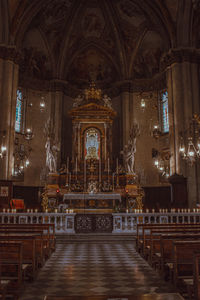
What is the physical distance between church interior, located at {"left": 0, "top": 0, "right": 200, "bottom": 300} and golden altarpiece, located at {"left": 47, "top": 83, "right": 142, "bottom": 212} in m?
0.08

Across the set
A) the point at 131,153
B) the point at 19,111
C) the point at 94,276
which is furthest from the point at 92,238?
the point at 19,111

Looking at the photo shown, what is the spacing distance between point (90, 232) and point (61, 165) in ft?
34.1

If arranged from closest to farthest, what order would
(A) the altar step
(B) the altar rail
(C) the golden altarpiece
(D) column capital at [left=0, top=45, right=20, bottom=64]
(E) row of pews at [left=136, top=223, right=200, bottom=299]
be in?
(E) row of pews at [left=136, top=223, right=200, bottom=299], (A) the altar step, (B) the altar rail, (D) column capital at [left=0, top=45, right=20, bottom=64], (C) the golden altarpiece

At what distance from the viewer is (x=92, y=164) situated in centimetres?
2134

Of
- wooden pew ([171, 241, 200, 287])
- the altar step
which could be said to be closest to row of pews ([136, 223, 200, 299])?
wooden pew ([171, 241, 200, 287])

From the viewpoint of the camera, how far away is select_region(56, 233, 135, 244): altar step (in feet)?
39.0

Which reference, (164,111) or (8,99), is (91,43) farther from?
(8,99)

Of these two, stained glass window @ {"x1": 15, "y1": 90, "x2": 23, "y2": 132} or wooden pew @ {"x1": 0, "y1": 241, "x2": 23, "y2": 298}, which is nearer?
wooden pew @ {"x1": 0, "y1": 241, "x2": 23, "y2": 298}

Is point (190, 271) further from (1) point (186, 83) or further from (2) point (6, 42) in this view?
(2) point (6, 42)

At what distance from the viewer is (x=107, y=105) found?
23.4 metres

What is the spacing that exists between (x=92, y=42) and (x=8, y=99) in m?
11.0

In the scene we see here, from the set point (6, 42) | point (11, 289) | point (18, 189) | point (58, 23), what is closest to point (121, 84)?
point (58, 23)

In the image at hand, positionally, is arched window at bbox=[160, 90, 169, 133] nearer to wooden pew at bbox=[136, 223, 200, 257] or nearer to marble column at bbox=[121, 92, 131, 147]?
marble column at bbox=[121, 92, 131, 147]

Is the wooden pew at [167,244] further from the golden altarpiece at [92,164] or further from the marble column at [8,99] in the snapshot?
the marble column at [8,99]
